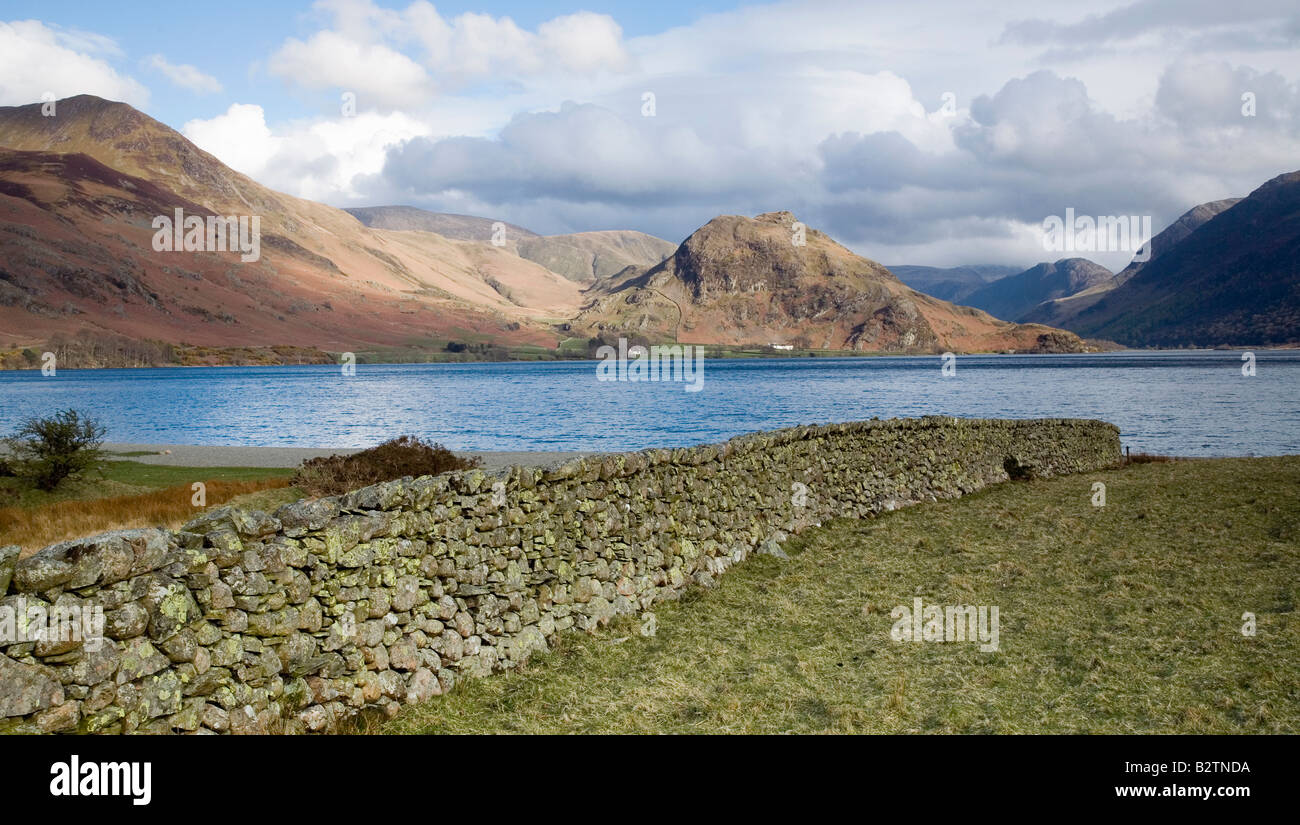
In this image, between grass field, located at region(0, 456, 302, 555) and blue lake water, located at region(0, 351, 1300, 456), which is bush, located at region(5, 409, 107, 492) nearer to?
grass field, located at region(0, 456, 302, 555)

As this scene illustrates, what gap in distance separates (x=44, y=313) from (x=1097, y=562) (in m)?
234

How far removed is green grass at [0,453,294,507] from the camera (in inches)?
915

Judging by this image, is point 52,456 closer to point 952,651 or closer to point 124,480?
point 124,480

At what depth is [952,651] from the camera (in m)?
9.55

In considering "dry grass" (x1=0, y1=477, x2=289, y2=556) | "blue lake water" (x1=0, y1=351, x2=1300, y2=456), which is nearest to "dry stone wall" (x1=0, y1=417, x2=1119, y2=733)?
"dry grass" (x1=0, y1=477, x2=289, y2=556)

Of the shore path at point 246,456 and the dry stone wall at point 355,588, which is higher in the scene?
the dry stone wall at point 355,588

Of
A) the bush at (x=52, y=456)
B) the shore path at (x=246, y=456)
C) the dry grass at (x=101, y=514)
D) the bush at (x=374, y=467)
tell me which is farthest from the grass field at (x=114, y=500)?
the shore path at (x=246, y=456)

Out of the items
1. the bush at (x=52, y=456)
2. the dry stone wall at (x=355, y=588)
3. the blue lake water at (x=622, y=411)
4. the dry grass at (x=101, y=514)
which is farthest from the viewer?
the blue lake water at (x=622, y=411)

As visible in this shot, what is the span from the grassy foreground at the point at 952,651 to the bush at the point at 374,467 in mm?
10396

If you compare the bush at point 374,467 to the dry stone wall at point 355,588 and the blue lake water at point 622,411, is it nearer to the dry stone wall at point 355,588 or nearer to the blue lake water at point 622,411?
the dry stone wall at point 355,588

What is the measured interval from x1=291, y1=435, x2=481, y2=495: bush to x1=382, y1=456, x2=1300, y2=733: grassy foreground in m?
10.4

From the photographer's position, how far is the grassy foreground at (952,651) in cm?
766
